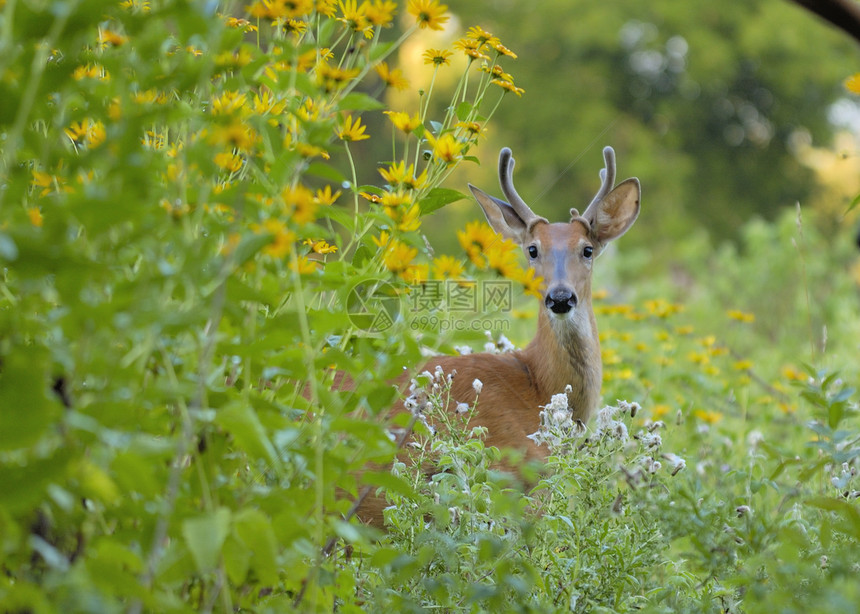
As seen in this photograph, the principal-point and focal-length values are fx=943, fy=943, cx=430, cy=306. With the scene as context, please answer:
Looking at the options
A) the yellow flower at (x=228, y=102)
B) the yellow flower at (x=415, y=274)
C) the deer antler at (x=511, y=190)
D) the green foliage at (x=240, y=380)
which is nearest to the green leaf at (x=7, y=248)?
the green foliage at (x=240, y=380)

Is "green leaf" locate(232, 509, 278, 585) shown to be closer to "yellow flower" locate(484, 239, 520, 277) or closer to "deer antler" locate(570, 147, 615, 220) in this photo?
"yellow flower" locate(484, 239, 520, 277)

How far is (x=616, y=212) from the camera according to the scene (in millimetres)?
4508

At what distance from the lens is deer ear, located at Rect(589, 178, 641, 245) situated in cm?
443

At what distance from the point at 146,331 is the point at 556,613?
1205 mm

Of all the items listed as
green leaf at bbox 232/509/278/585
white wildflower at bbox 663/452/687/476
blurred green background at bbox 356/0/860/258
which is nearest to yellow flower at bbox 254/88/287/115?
green leaf at bbox 232/509/278/585

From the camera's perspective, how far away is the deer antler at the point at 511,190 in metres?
4.36

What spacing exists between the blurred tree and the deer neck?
45.3ft

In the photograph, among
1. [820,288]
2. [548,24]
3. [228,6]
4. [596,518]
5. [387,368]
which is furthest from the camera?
[548,24]

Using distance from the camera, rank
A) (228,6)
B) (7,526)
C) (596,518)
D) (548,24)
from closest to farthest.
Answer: (7,526) → (228,6) → (596,518) → (548,24)

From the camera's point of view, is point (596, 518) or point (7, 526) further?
point (596, 518)

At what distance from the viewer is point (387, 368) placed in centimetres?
186

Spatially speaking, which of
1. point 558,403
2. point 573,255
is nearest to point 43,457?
point 558,403

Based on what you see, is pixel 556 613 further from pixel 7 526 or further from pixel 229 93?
pixel 229 93

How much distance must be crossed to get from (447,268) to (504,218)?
2746mm
